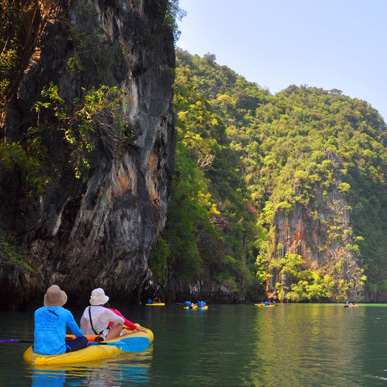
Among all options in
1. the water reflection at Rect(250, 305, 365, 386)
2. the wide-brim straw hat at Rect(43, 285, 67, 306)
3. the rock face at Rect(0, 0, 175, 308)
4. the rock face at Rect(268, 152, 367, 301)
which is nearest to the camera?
the wide-brim straw hat at Rect(43, 285, 67, 306)

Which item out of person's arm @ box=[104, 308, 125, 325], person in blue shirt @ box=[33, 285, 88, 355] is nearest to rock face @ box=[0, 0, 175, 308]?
person's arm @ box=[104, 308, 125, 325]

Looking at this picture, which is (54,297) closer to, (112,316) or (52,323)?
(52,323)

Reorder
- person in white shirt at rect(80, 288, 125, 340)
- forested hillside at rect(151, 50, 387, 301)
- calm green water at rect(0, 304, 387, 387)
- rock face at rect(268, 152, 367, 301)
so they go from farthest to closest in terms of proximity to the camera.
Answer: rock face at rect(268, 152, 367, 301), forested hillside at rect(151, 50, 387, 301), person in white shirt at rect(80, 288, 125, 340), calm green water at rect(0, 304, 387, 387)

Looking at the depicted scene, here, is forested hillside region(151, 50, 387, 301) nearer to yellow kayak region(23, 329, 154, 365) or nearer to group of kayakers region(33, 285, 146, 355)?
yellow kayak region(23, 329, 154, 365)

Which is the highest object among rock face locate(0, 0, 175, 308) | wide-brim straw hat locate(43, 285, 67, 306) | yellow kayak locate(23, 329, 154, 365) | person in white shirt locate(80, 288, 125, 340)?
rock face locate(0, 0, 175, 308)

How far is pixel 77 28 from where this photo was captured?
19.9 m

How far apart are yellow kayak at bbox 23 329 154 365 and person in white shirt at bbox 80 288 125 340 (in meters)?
0.19

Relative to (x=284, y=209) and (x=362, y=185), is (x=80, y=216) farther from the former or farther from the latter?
(x=362, y=185)

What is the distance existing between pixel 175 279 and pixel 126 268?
45.4ft

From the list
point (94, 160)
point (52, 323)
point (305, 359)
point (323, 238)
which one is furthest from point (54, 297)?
point (323, 238)

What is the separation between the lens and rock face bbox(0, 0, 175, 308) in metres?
19.0

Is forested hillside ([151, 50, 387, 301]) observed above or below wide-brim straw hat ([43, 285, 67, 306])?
above

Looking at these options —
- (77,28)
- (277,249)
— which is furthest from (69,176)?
(277,249)

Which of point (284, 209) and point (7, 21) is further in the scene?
point (284, 209)
